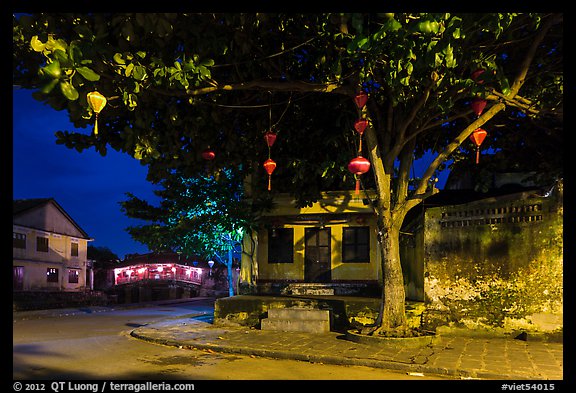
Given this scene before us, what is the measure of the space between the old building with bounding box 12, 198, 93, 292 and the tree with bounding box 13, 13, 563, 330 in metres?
25.9

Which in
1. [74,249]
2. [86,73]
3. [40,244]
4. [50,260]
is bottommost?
[50,260]

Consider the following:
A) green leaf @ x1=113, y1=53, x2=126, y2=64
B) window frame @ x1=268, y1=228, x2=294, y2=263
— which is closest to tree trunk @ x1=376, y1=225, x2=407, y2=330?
green leaf @ x1=113, y1=53, x2=126, y2=64

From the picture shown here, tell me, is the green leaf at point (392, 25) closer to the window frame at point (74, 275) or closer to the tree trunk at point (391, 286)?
the tree trunk at point (391, 286)


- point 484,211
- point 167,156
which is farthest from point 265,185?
point 484,211

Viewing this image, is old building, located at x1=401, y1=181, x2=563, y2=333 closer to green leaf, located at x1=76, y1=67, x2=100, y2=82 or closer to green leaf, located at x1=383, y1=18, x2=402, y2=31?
green leaf, located at x1=383, y1=18, x2=402, y2=31

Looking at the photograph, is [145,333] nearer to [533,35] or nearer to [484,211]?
[484,211]

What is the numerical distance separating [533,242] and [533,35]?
479 centimetres

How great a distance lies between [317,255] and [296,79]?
30.7 ft

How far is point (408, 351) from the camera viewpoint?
9.47m

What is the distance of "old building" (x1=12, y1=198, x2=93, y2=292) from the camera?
32438 mm

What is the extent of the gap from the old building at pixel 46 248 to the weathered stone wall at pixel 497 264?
1162 inches

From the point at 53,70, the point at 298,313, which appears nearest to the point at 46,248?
the point at 298,313

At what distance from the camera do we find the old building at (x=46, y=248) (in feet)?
106

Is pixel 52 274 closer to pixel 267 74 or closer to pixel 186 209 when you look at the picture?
pixel 186 209
